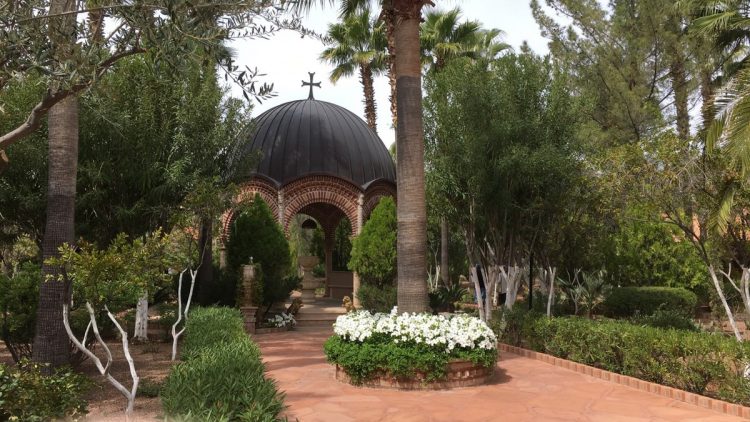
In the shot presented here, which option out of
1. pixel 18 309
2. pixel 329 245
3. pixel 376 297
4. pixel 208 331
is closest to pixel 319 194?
pixel 376 297

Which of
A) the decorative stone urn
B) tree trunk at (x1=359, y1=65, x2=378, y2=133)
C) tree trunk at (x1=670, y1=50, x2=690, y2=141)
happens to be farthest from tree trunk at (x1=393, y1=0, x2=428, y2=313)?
the decorative stone urn

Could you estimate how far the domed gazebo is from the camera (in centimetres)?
1823

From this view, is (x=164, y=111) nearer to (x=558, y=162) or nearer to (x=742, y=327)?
(x=558, y=162)

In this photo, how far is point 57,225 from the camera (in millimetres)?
7344

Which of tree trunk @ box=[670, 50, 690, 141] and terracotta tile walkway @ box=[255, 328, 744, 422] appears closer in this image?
terracotta tile walkway @ box=[255, 328, 744, 422]

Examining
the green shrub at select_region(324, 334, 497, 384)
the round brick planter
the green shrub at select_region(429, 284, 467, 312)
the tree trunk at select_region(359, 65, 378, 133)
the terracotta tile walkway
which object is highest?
the tree trunk at select_region(359, 65, 378, 133)

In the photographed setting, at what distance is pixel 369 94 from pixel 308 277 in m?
9.38

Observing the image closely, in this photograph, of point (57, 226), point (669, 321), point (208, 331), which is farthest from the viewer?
point (669, 321)

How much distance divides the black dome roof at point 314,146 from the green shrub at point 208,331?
842cm

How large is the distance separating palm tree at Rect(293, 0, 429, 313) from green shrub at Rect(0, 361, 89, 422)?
4.72 m

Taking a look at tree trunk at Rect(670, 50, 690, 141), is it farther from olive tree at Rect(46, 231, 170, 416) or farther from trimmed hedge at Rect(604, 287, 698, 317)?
olive tree at Rect(46, 231, 170, 416)

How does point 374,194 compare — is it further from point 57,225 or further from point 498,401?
point 57,225

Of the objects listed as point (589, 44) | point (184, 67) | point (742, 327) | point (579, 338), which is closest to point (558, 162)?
point (579, 338)

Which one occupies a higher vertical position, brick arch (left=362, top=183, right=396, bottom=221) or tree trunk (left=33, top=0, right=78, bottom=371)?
brick arch (left=362, top=183, right=396, bottom=221)
